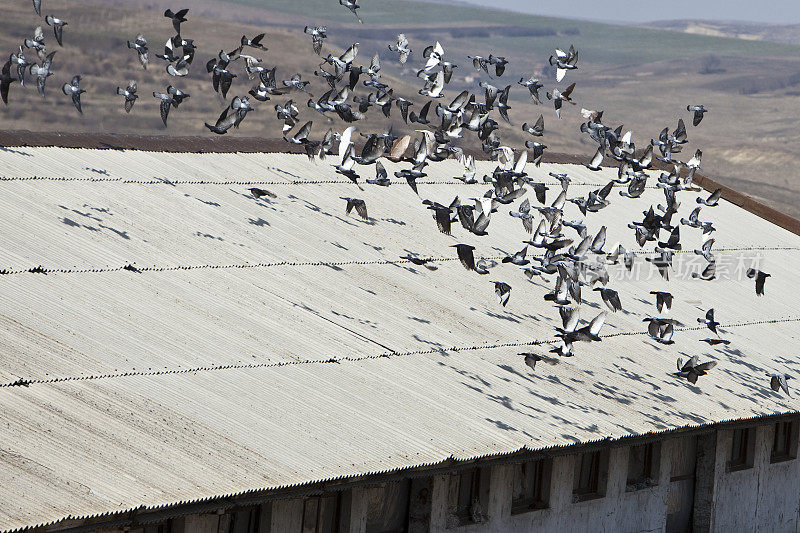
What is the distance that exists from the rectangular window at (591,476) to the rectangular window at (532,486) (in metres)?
0.52

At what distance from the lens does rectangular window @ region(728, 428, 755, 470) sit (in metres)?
13.4

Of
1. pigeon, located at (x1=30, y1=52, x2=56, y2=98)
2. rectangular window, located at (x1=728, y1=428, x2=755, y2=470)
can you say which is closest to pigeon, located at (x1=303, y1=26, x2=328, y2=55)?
pigeon, located at (x1=30, y1=52, x2=56, y2=98)

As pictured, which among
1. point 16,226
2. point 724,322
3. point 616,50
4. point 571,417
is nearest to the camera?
point 571,417

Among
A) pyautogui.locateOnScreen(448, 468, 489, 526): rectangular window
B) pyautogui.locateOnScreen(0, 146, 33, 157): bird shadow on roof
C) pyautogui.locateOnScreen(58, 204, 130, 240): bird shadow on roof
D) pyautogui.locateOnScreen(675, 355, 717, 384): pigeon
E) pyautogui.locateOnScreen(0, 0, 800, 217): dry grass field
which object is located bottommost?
pyautogui.locateOnScreen(0, 0, 800, 217): dry grass field

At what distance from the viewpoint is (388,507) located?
10250 millimetres

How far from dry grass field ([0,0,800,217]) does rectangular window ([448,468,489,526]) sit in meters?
46.2

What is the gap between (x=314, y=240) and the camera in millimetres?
13133

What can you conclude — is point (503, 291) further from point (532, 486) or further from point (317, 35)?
point (317, 35)

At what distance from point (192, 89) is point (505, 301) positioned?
68.0 m

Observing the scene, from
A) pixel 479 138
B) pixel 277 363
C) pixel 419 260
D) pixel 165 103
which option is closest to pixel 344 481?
pixel 277 363

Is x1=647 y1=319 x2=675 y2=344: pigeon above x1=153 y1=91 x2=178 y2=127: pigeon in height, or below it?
below

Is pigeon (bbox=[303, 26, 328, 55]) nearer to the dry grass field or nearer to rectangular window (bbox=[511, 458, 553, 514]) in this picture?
rectangular window (bbox=[511, 458, 553, 514])

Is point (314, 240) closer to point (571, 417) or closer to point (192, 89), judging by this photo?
point (571, 417)

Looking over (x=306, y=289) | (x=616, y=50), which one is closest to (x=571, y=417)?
(x=306, y=289)
